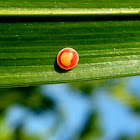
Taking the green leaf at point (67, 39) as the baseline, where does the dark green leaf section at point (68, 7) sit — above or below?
above

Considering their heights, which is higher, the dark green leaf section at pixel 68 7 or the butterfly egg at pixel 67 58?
the dark green leaf section at pixel 68 7

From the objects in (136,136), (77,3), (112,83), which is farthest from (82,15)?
(136,136)

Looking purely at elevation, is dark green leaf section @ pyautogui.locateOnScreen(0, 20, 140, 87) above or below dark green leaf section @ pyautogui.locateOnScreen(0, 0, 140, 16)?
below
